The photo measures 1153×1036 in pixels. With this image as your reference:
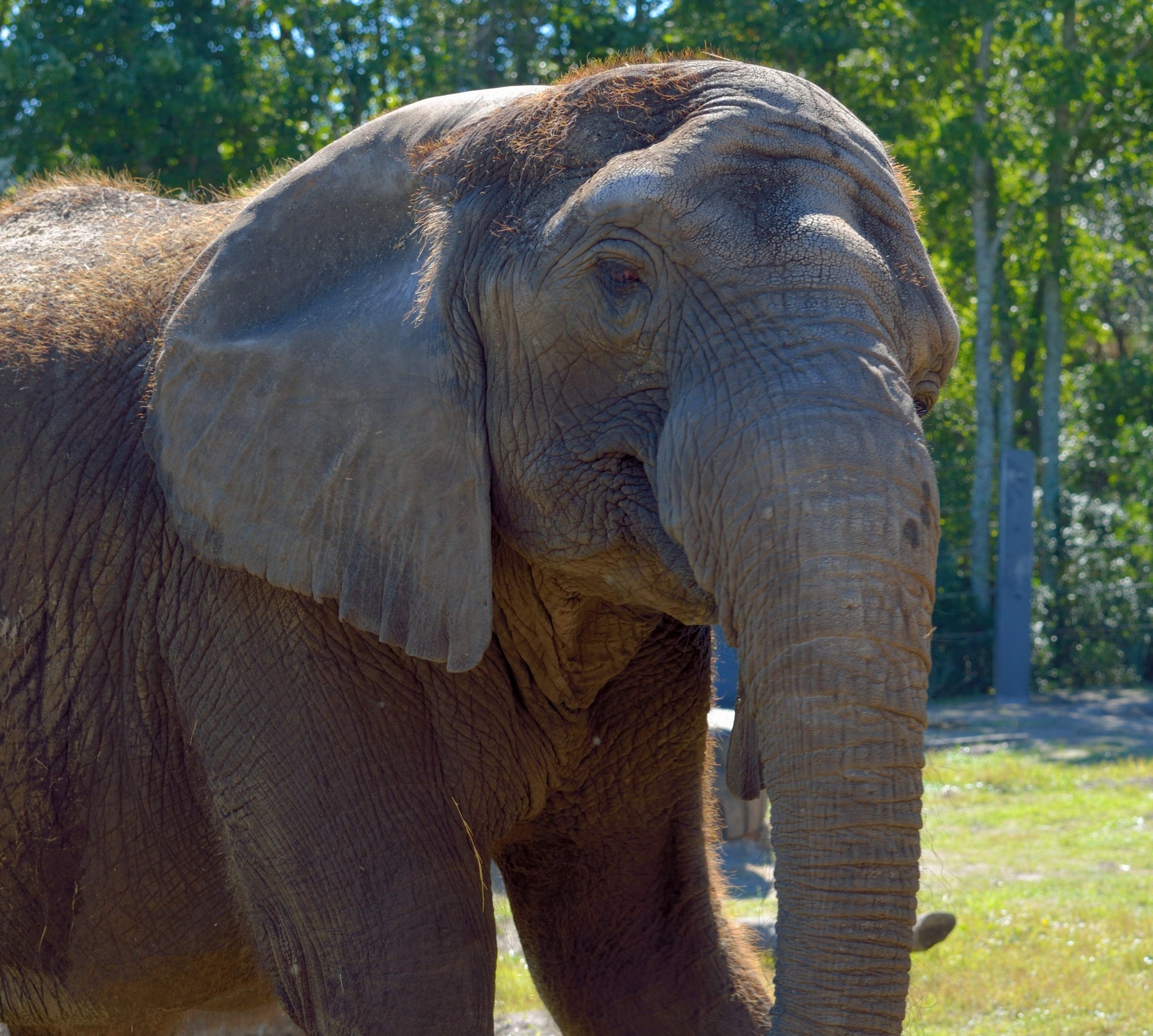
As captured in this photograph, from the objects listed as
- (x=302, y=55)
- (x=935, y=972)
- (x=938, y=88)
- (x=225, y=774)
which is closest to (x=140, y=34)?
(x=302, y=55)

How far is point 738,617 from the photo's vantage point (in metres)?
2.60

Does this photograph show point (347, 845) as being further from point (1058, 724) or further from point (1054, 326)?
point (1054, 326)

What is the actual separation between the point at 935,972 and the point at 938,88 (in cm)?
1749

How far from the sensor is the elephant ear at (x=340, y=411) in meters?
3.00

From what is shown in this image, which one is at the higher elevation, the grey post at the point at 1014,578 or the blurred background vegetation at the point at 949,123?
the blurred background vegetation at the point at 949,123

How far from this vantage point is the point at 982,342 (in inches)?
808

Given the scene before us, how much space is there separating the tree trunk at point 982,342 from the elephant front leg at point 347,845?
16919 millimetres

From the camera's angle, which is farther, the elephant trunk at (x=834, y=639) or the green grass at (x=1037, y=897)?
the green grass at (x=1037, y=897)

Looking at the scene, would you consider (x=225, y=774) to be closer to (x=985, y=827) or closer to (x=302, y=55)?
(x=985, y=827)

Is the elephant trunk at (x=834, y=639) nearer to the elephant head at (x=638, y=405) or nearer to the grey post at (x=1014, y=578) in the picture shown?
the elephant head at (x=638, y=405)

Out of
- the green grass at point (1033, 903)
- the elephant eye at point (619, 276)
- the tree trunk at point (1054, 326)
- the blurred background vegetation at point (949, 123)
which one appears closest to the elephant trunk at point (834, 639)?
the elephant eye at point (619, 276)

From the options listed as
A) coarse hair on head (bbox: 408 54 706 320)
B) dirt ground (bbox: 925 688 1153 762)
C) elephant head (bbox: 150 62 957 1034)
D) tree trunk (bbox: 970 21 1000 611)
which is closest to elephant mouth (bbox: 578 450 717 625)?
elephant head (bbox: 150 62 957 1034)

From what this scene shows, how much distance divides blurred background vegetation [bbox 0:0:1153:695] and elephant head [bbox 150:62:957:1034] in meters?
12.5

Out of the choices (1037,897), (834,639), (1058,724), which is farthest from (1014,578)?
(834,639)
